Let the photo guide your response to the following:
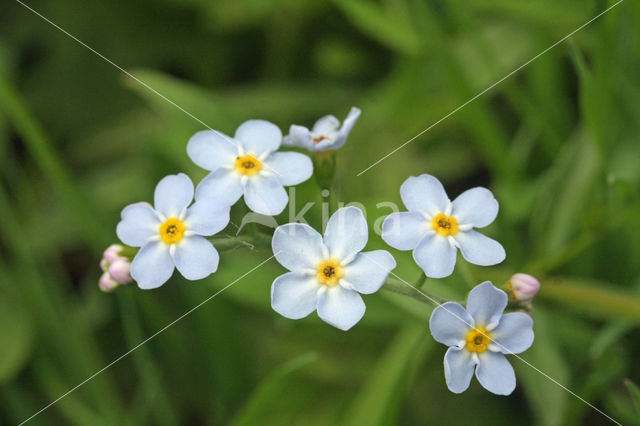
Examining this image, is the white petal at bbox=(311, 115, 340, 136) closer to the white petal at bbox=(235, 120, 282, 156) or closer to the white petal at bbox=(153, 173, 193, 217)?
the white petal at bbox=(235, 120, 282, 156)

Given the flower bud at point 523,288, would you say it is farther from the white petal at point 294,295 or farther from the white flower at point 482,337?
the white petal at point 294,295

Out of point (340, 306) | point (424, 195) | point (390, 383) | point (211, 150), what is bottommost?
point (390, 383)

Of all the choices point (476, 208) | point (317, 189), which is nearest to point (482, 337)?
point (476, 208)

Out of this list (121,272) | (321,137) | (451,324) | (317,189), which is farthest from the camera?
(317,189)

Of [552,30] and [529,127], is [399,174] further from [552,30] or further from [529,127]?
[552,30]

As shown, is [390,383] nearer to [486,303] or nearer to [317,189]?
[317,189]

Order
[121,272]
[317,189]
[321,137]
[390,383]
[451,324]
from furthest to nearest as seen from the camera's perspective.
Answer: [317,189], [390,383], [321,137], [121,272], [451,324]
